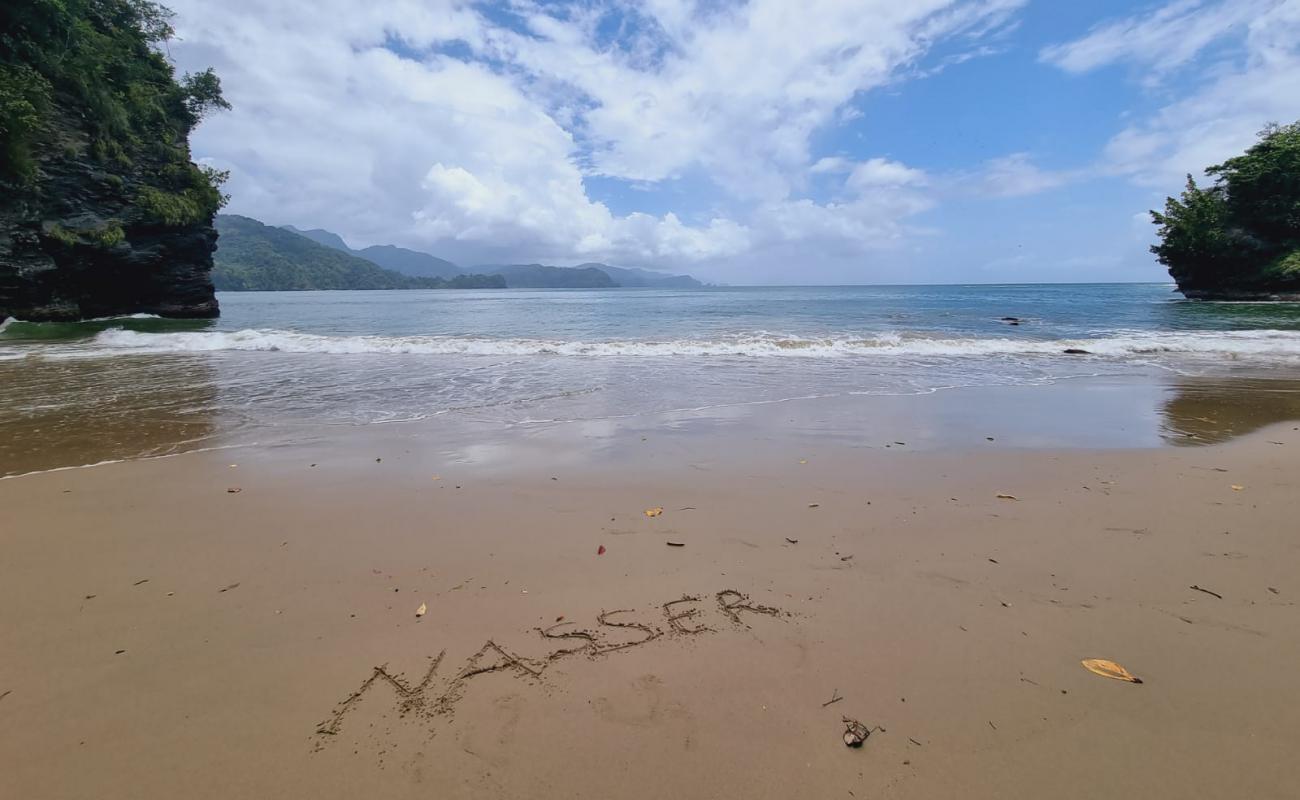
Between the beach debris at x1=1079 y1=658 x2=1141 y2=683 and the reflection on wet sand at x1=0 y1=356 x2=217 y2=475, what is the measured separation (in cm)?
815

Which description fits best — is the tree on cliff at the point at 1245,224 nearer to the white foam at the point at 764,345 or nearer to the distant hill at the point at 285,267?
the white foam at the point at 764,345

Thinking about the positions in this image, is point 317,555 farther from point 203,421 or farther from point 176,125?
point 176,125

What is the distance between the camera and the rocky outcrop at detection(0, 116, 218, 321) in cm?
2097

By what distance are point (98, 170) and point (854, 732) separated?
1407 inches

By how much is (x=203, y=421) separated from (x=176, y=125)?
33315 mm

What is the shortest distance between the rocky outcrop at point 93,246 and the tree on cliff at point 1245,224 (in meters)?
64.1

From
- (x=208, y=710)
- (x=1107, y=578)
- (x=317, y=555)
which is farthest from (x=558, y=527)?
(x=1107, y=578)

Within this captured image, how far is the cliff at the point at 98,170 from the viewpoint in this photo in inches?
800

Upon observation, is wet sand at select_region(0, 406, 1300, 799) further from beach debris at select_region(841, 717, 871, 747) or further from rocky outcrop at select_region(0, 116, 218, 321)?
rocky outcrop at select_region(0, 116, 218, 321)

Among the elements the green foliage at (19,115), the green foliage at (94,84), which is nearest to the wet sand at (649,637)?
the green foliage at (19,115)

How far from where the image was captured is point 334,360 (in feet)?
44.5

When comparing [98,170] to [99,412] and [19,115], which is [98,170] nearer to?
[19,115]

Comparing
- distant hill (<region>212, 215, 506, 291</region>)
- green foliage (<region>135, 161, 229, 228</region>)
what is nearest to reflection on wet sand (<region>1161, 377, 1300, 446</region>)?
green foliage (<region>135, 161, 229, 228</region>)

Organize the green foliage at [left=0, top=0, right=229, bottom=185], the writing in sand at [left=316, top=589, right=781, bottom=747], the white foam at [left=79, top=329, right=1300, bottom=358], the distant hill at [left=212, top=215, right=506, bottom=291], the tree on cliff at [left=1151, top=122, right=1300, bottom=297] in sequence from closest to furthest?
1. the writing in sand at [left=316, top=589, right=781, bottom=747]
2. the white foam at [left=79, top=329, right=1300, bottom=358]
3. the green foliage at [left=0, top=0, right=229, bottom=185]
4. the tree on cliff at [left=1151, top=122, right=1300, bottom=297]
5. the distant hill at [left=212, top=215, right=506, bottom=291]
